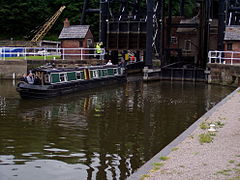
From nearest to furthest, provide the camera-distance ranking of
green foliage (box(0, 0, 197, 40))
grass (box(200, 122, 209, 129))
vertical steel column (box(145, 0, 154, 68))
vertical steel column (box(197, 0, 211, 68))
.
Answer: grass (box(200, 122, 209, 129))
vertical steel column (box(145, 0, 154, 68))
vertical steel column (box(197, 0, 211, 68))
green foliage (box(0, 0, 197, 40))

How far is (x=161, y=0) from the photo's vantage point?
131 feet

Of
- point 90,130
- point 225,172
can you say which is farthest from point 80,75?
point 225,172

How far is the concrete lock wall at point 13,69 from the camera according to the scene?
115 ft

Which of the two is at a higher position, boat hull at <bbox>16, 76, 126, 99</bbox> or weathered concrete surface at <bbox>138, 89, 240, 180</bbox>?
boat hull at <bbox>16, 76, 126, 99</bbox>

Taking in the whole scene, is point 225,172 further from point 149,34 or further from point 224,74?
point 149,34

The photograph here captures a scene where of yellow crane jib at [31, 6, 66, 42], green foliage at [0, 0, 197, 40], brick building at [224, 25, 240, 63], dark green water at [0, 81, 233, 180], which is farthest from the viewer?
green foliage at [0, 0, 197, 40]

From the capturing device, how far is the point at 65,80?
2698 cm

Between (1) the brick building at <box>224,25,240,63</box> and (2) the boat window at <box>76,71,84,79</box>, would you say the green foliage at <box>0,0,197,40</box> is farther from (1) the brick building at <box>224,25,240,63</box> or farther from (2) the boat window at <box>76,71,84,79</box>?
(2) the boat window at <box>76,71,84,79</box>

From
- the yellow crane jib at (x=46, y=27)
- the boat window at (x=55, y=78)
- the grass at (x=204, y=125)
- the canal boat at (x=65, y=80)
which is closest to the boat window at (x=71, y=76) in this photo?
the canal boat at (x=65, y=80)

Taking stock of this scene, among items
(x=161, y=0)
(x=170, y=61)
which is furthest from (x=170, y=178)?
(x=170, y=61)

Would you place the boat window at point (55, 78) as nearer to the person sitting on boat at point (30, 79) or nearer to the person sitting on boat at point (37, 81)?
the person sitting on boat at point (37, 81)

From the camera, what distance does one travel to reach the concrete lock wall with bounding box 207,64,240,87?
32.5 metres

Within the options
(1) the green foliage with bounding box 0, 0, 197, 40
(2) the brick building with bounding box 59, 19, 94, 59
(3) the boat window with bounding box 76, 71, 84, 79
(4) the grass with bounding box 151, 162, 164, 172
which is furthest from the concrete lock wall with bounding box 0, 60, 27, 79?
(1) the green foliage with bounding box 0, 0, 197, 40

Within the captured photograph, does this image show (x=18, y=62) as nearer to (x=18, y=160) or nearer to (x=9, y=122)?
(x=9, y=122)
